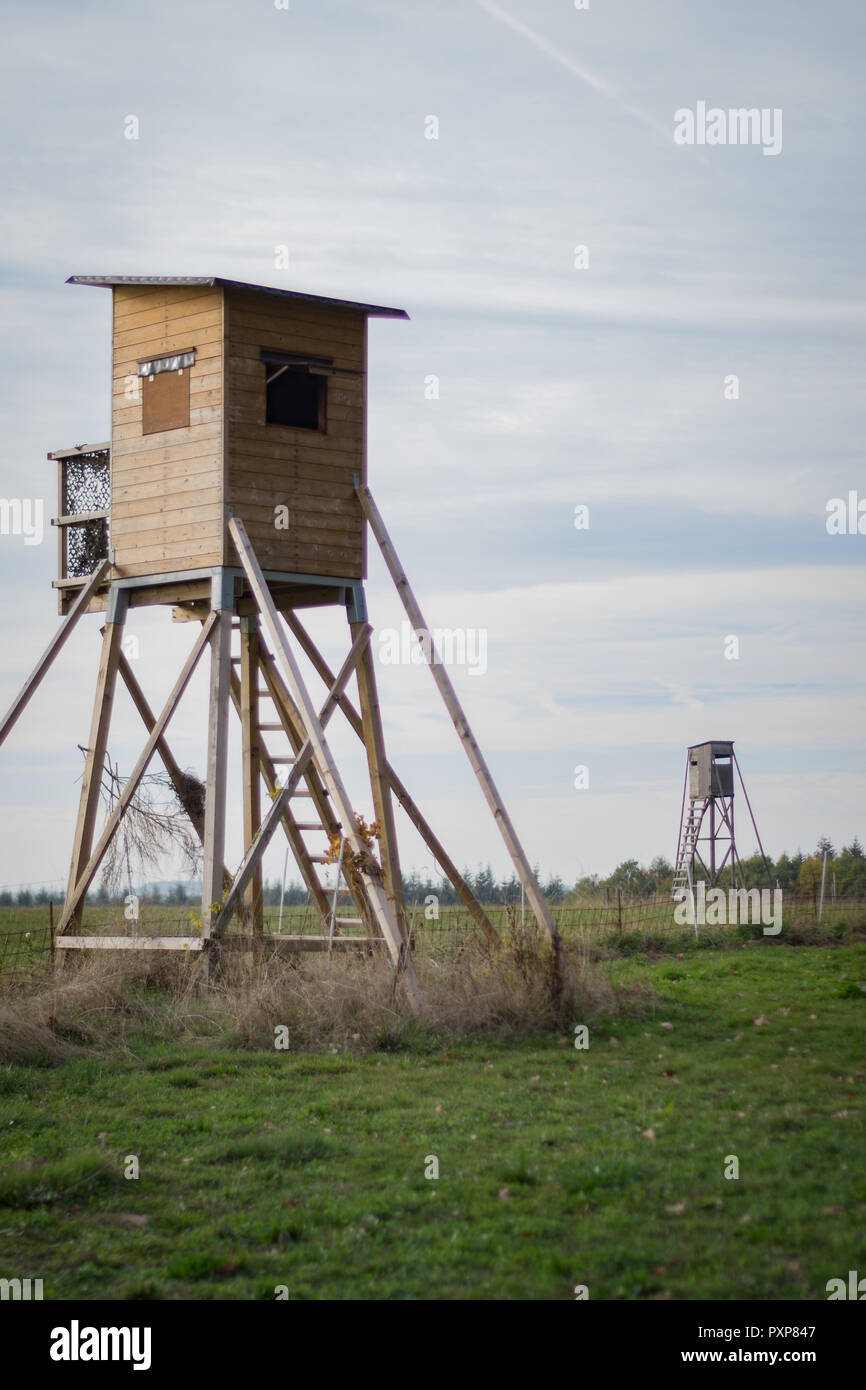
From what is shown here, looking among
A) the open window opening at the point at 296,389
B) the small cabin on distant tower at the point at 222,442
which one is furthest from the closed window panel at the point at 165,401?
the open window opening at the point at 296,389

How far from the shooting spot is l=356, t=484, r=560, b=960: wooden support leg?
14.2m

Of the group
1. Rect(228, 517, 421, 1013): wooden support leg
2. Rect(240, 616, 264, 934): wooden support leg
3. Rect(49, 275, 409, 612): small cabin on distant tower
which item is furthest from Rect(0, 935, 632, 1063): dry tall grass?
Answer: Rect(49, 275, 409, 612): small cabin on distant tower

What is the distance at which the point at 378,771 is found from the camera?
16.0 metres

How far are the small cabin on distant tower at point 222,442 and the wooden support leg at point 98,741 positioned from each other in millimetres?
524

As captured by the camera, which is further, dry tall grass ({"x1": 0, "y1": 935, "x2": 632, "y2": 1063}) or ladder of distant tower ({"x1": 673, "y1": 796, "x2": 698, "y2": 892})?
ladder of distant tower ({"x1": 673, "y1": 796, "x2": 698, "y2": 892})

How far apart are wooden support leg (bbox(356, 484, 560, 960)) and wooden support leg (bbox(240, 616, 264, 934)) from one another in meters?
2.35

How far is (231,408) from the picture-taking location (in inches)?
603

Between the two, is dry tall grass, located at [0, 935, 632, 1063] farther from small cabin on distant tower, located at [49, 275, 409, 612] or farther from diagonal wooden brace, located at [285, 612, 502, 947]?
small cabin on distant tower, located at [49, 275, 409, 612]

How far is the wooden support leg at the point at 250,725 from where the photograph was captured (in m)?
16.9

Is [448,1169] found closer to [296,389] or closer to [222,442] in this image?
[222,442]

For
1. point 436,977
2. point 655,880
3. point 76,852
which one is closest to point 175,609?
point 76,852

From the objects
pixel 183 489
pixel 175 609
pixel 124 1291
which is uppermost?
pixel 183 489
